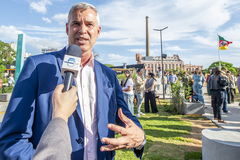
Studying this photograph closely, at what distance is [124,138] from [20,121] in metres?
0.69

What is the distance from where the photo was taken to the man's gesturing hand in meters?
1.04

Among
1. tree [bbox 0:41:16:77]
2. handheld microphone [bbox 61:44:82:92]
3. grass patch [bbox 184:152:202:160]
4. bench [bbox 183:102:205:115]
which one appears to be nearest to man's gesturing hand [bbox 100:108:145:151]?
handheld microphone [bbox 61:44:82:92]

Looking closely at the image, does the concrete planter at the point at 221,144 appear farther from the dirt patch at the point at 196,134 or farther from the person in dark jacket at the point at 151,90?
the person in dark jacket at the point at 151,90

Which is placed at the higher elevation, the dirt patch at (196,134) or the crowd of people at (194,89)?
the crowd of people at (194,89)

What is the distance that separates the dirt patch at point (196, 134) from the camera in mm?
4523

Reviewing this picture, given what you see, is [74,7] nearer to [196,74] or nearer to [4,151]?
[4,151]

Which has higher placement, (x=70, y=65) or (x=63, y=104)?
(x=70, y=65)

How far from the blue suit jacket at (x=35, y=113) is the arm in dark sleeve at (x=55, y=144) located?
30 cm

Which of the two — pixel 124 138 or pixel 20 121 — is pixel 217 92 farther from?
pixel 20 121

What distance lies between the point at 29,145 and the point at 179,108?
336 inches

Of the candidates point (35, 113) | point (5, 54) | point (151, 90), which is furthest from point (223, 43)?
point (5, 54)

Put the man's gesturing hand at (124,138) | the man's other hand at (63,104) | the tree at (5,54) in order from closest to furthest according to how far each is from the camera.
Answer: the man's other hand at (63,104), the man's gesturing hand at (124,138), the tree at (5,54)

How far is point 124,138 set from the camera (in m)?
1.12

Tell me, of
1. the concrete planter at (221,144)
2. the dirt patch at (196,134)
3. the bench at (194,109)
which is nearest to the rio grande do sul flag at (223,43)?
the bench at (194,109)
